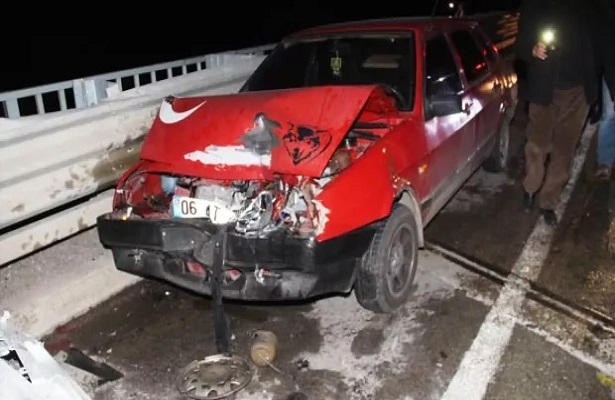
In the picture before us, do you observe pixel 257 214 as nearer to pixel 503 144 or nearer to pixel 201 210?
pixel 201 210

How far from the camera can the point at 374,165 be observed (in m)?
3.38

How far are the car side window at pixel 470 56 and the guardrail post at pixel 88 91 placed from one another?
2966 mm

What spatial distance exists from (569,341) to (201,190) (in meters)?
2.44

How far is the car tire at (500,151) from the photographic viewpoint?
20.3ft

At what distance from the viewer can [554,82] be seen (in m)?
4.95

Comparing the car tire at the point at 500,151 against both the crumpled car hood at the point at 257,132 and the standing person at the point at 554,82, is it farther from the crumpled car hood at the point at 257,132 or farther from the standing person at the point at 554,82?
the crumpled car hood at the point at 257,132

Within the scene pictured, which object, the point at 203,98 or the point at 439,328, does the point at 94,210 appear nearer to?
the point at 203,98

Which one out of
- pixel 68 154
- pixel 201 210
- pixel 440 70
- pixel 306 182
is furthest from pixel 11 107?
pixel 440 70

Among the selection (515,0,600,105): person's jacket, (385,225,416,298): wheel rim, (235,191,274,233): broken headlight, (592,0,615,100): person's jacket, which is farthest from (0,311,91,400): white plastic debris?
(592,0,615,100): person's jacket

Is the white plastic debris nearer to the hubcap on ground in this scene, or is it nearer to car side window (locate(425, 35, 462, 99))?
the hubcap on ground

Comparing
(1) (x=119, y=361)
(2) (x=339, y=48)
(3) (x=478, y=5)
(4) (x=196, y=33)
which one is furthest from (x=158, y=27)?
(1) (x=119, y=361)

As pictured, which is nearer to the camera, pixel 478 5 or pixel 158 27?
pixel 478 5

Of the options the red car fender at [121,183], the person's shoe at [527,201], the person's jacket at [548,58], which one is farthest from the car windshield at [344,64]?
the person's shoe at [527,201]

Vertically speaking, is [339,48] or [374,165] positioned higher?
[339,48]
